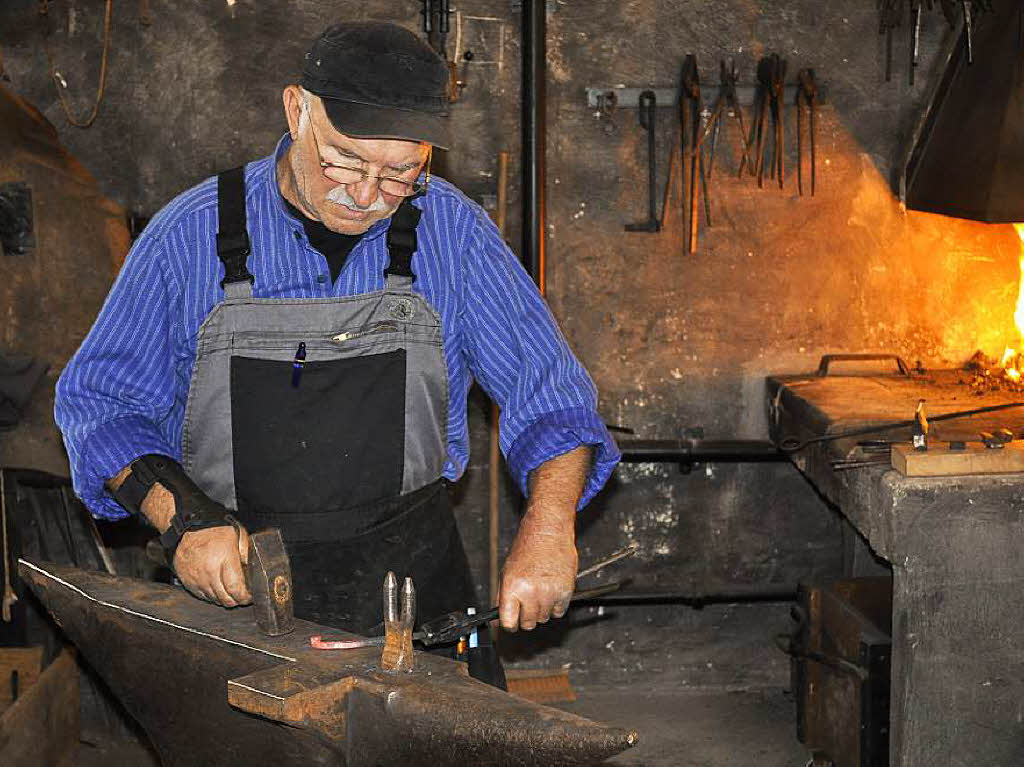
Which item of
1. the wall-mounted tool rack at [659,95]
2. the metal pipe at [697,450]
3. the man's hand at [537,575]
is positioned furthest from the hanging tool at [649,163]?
the man's hand at [537,575]

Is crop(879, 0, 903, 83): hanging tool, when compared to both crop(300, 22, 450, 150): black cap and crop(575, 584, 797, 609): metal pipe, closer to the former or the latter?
crop(575, 584, 797, 609): metal pipe

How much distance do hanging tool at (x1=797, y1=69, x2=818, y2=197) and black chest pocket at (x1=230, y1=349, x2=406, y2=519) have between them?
2.32m

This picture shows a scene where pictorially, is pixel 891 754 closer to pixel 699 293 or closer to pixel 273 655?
pixel 699 293

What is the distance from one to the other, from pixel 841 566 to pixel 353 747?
322 centimetres

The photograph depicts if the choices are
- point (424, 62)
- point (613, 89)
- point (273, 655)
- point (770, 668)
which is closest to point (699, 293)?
point (613, 89)

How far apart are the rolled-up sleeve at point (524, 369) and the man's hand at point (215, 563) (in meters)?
0.58

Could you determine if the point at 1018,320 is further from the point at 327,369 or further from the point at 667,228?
the point at 327,369

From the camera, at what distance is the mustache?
240 cm

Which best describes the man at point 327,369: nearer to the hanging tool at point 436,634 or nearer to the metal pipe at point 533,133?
A: the hanging tool at point 436,634

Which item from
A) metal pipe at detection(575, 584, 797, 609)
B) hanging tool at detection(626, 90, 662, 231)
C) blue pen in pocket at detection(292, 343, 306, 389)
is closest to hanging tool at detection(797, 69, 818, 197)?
hanging tool at detection(626, 90, 662, 231)

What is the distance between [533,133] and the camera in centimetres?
435

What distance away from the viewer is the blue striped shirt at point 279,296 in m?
2.46

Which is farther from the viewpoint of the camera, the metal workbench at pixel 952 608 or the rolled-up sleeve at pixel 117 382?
the metal workbench at pixel 952 608

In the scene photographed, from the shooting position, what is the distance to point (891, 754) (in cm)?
356
